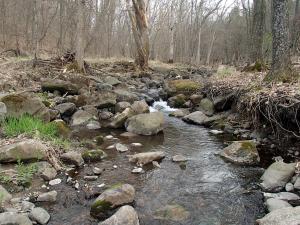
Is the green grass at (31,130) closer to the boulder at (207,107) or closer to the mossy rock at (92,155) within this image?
the mossy rock at (92,155)

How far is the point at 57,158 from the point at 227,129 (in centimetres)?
483

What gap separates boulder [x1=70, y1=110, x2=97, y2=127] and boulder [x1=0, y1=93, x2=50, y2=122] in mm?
1164

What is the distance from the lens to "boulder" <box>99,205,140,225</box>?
4332mm

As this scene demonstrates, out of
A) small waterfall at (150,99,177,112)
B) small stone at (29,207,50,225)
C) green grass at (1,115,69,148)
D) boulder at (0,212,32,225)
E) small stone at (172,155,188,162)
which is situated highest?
green grass at (1,115,69,148)

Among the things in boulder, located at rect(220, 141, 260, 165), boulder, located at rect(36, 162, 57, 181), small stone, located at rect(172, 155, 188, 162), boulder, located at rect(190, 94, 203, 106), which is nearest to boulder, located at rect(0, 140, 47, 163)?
boulder, located at rect(36, 162, 57, 181)

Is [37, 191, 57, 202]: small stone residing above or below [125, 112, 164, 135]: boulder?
below

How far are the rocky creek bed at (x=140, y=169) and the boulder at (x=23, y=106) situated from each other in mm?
23

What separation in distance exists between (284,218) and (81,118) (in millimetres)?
6753

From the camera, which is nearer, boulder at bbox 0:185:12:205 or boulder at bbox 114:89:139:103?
boulder at bbox 0:185:12:205

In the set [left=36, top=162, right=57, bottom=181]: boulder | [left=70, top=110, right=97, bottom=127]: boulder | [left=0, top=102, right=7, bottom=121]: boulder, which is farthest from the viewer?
[left=70, top=110, right=97, bottom=127]: boulder

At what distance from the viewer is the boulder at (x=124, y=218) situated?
→ 171 inches

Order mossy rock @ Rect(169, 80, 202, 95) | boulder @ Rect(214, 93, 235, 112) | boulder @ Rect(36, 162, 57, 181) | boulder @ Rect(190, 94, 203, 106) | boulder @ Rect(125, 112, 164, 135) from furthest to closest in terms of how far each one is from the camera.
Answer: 1. mossy rock @ Rect(169, 80, 202, 95)
2. boulder @ Rect(190, 94, 203, 106)
3. boulder @ Rect(214, 93, 235, 112)
4. boulder @ Rect(125, 112, 164, 135)
5. boulder @ Rect(36, 162, 57, 181)

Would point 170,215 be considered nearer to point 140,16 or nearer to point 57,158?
point 57,158

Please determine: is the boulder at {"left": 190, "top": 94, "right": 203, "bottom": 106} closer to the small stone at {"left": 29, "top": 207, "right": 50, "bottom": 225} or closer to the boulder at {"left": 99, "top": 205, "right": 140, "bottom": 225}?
the boulder at {"left": 99, "top": 205, "right": 140, "bottom": 225}
